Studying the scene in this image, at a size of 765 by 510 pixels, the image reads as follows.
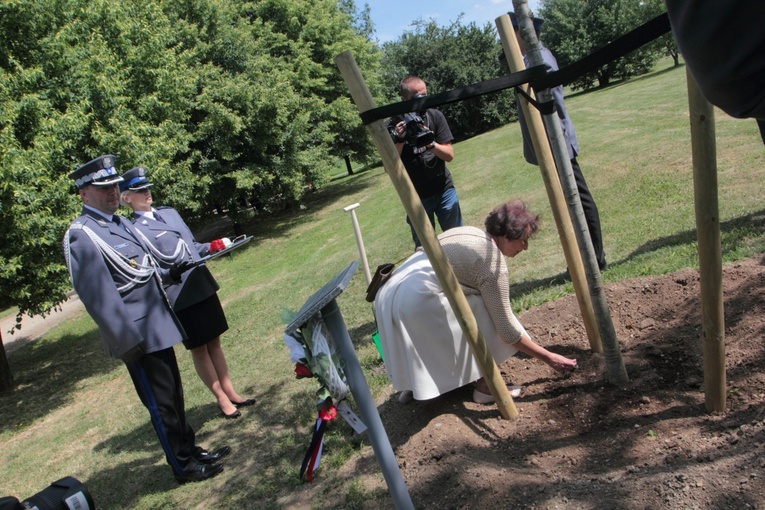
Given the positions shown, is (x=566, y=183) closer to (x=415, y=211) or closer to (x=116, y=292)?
(x=415, y=211)

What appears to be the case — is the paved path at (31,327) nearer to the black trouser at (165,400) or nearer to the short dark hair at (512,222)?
the black trouser at (165,400)

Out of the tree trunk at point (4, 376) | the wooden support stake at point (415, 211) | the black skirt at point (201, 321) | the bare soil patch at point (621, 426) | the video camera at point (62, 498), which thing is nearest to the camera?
the video camera at point (62, 498)

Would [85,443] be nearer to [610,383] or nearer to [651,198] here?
[610,383]

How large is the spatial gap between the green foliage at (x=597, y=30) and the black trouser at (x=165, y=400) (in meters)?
38.2

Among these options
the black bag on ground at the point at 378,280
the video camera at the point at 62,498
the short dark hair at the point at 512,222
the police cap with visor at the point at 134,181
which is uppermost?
the police cap with visor at the point at 134,181

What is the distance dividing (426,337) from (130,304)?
83.9 inches

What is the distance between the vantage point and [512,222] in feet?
11.8

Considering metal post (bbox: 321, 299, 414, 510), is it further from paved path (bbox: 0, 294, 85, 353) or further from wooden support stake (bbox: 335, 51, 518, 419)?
paved path (bbox: 0, 294, 85, 353)

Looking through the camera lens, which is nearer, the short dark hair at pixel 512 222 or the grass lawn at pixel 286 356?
the short dark hair at pixel 512 222

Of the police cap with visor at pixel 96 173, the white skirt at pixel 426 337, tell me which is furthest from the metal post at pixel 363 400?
the police cap with visor at pixel 96 173

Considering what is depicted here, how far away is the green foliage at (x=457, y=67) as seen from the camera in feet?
108

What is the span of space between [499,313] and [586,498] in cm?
128

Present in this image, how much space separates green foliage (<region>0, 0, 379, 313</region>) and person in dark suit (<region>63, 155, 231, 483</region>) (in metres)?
3.42

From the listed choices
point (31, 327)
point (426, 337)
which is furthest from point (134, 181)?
point (31, 327)
